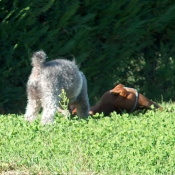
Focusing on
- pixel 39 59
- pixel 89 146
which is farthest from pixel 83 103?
pixel 89 146

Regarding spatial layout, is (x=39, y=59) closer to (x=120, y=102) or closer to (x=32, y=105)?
(x=32, y=105)

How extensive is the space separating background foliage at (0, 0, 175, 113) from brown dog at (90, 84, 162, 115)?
194cm

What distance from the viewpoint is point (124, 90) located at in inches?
435

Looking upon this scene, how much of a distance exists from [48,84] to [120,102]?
1.88 m

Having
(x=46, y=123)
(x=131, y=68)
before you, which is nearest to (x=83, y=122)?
(x=46, y=123)

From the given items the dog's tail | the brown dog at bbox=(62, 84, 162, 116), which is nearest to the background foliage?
the brown dog at bbox=(62, 84, 162, 116)

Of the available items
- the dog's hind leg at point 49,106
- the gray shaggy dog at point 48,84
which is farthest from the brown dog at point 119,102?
the dog's hind leg at point 49,106

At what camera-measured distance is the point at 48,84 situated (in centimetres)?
942

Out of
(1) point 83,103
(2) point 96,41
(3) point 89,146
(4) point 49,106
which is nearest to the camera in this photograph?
(3) point 89,146

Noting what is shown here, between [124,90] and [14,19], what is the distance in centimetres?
248

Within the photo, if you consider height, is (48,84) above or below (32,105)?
above

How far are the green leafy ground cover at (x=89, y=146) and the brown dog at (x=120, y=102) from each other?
130cm

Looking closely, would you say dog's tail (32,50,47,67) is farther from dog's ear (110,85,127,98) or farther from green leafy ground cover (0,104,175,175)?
dog's ear (110,85,127,98)

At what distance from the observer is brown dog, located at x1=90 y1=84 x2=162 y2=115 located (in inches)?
432
